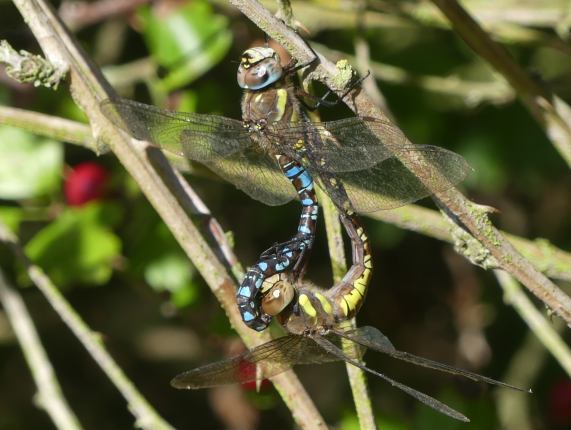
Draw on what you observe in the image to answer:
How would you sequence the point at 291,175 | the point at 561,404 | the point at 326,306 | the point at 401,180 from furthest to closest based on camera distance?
the point at 561,404, the point at 291,175, the point at 326,306, the point at 401,180

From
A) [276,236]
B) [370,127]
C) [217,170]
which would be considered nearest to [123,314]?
[276,236]

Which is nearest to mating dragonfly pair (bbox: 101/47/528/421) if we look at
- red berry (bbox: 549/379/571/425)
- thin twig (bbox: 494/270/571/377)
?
thin twig (bbox: 494/270/571/377)

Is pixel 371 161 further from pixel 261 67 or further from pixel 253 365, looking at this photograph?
pixel 253 365

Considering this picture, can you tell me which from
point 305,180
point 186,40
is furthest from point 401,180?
point 186,40

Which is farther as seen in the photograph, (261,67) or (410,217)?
(410,217)

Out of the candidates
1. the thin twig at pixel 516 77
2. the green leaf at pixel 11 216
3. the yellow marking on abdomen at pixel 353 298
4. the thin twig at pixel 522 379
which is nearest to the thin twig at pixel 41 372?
the green leaf at pixel 11 216

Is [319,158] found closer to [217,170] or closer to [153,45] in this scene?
[217,170]

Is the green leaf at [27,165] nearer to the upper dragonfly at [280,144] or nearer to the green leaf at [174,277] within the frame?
the green leaf at [174,277]

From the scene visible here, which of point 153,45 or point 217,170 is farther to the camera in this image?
point 153,45
